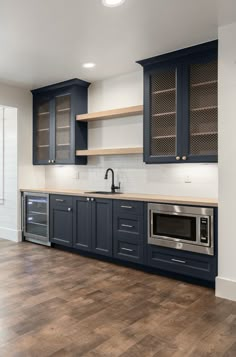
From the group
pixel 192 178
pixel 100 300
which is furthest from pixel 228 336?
pixel 192 178

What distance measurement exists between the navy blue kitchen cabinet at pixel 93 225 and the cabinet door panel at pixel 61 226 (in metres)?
0.13

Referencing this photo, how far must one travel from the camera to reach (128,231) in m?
3.93

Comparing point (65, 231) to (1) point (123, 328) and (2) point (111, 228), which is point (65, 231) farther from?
(1) point (123, 328)

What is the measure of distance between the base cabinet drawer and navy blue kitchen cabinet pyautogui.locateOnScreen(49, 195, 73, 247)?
1444mm

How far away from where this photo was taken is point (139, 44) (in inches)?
136

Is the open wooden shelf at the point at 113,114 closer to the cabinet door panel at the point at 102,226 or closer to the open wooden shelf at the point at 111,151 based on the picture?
the open wooden shelf at the point at 111,151

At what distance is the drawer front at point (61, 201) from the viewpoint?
15.2 feet

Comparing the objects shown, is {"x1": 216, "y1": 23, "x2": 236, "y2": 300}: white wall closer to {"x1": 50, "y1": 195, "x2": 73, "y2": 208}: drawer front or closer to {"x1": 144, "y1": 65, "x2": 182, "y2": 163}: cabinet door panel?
{"x1": 144, "y1": 65, "x2": 182, "y2": 163}: cabinet door panel

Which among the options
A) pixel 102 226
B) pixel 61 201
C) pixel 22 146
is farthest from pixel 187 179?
pixel 22 146

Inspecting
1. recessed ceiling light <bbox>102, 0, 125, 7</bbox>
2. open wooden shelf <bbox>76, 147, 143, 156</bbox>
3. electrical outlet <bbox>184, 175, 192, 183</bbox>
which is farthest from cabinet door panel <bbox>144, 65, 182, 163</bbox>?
recessed ceiling light <bbox>102, 0, 125, 7</bbox>

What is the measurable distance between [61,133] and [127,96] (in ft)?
4.24

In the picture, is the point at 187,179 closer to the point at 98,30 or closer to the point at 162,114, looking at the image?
the point at 162,114

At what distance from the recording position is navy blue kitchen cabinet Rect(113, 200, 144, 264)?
3.81 metres

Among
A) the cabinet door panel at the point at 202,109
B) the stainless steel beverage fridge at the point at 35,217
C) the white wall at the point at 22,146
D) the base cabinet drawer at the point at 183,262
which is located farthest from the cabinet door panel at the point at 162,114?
the white wall at the point at 22,146
